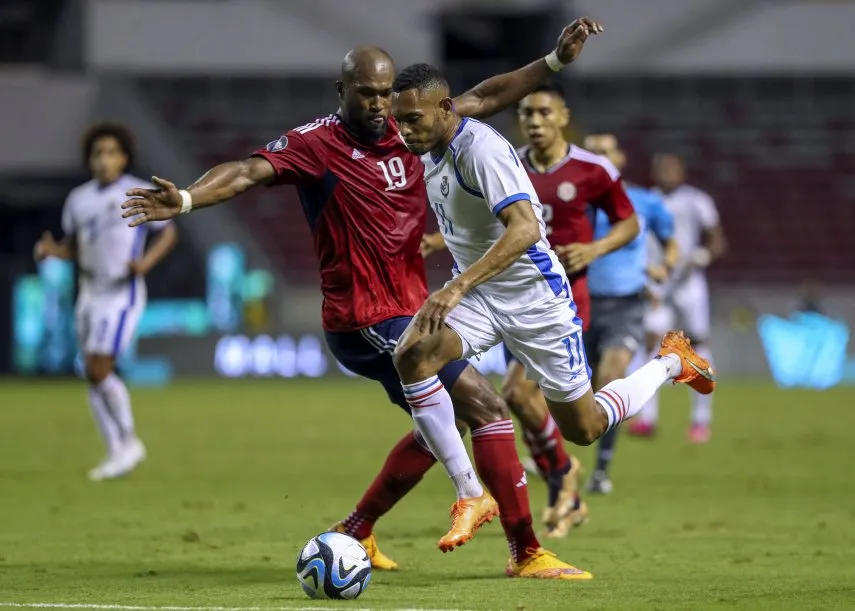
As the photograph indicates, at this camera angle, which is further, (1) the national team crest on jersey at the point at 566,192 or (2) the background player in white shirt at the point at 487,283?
(1) the national team crest on jersey at the point at 566,192

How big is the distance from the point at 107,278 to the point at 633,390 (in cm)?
641

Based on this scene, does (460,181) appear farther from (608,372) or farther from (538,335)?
(608,372)

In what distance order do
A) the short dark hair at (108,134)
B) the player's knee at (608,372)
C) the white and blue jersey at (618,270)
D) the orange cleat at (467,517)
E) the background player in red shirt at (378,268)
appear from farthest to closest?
the short dark hair at (108,134), the white and blue jersey at (618,270), the player's knee at (608,372), the background player in red shirt at (378,268), the orange cleat at (467,517)

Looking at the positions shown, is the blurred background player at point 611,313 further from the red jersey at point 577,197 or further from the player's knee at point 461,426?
the player's knee at point 461,426

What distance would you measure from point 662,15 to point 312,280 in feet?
30.0

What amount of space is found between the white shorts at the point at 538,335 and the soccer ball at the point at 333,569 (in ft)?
3.41

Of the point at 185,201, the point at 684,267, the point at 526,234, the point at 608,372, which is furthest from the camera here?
the point at 684,267

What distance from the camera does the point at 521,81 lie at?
27.3 ft

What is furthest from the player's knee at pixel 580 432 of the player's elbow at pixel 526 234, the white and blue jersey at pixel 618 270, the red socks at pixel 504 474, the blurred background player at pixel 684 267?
the blurred background player at pixel 684 267

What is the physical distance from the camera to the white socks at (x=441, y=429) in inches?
280

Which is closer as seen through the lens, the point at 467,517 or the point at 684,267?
the point at 467,517

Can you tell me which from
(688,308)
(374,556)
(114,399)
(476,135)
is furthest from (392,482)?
(688,308)

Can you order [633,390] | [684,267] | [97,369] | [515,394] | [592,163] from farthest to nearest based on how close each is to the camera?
[684,267]
[97,369]
[592,163]
[515,394]
[633,390]

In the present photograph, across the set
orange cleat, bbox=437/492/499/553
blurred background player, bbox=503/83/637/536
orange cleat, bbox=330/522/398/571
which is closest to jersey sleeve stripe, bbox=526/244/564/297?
orange cleat, bbox=437/492/499/553
